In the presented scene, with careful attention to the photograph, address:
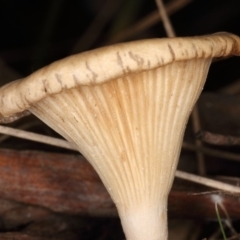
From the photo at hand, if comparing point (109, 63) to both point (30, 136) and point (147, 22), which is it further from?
point (147, 22)

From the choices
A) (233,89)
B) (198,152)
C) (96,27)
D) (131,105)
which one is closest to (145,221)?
(131,105)

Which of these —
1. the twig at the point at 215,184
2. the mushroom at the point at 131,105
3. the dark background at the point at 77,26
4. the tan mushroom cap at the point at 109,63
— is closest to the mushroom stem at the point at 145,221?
the mushroom at the point at 131,105

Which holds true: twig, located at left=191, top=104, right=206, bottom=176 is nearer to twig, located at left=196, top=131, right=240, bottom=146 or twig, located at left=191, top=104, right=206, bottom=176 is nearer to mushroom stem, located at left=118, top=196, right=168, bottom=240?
twig, located at left=196, top=131, right=240, bottom=146

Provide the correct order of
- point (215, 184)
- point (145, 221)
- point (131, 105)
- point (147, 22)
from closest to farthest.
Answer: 1. point (131, 105)
2. point (145, 221)
3. point (215, 184)
4. point (147, 22)

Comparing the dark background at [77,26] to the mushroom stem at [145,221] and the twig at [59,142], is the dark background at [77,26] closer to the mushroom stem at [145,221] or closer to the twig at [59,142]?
the twig at [59,142]

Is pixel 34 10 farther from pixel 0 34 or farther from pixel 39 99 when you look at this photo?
pixel 39 99

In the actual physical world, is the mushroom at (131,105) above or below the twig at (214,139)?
below
